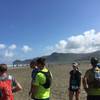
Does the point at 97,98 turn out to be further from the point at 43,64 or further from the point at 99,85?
the point at 43,64

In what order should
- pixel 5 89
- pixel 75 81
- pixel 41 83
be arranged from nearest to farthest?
1. pixel 5 89
2. pixel 41 83
3. pixel 75 81

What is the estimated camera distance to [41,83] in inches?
311

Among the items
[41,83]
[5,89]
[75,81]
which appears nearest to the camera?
[5,89]

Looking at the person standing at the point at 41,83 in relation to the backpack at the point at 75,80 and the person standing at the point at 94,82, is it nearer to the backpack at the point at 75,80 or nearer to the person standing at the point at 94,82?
the person standing at the point at 94,82

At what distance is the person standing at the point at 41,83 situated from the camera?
25.8ft

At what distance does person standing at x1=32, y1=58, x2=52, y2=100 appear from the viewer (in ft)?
25.8

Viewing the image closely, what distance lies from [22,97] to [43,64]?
831cm

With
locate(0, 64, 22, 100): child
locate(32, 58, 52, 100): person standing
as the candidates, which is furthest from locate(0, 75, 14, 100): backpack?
locate(32, 58, 52, 100): person standing

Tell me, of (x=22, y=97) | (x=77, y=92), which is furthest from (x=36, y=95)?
(x=22, y=97)

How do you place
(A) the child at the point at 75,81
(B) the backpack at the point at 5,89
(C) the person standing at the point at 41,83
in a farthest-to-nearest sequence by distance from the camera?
(A) the child at the point at 75,81, (C) the person standing at the point at 41,83, (B) the backpack at the point at 5,89

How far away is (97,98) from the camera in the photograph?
7.98 metres

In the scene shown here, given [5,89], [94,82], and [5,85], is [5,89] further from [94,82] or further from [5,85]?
[94,82]

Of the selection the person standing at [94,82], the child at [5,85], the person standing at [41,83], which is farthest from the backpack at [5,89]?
the person standing at [94,82]

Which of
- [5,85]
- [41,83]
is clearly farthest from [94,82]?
[5,85]
